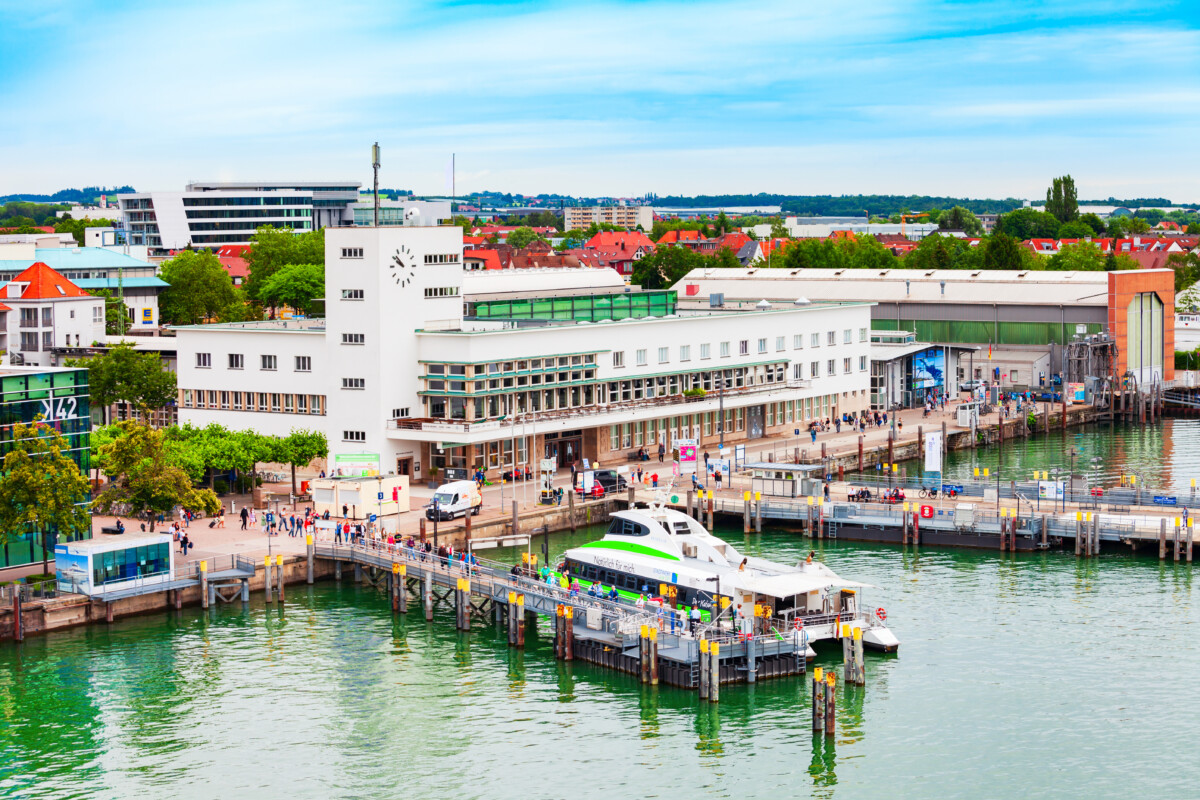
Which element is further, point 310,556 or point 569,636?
point 310,556

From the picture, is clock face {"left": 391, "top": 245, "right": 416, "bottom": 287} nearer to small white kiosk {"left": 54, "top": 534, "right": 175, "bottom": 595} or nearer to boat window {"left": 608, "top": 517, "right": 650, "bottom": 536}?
small white kiosk {"left": 54, "top": 534, "right": 175, "bottom": 595}

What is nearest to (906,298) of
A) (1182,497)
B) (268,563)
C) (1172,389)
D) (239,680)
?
(1172,389)

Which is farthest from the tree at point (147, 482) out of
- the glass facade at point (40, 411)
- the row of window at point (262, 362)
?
the row of window at point (262, 362)

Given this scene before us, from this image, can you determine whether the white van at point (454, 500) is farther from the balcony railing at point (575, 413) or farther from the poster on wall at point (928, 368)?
the poster on wall at point (928, 368)

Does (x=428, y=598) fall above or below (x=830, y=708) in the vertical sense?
above

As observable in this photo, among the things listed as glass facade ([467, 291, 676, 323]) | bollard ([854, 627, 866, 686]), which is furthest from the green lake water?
glass facade ([467, 291, 676, 323])

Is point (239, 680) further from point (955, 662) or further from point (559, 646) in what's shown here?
point (955, 662)

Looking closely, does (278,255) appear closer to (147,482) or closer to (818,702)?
(147,482)

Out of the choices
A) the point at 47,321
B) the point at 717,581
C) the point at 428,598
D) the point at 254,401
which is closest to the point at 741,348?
the point at 254,401
